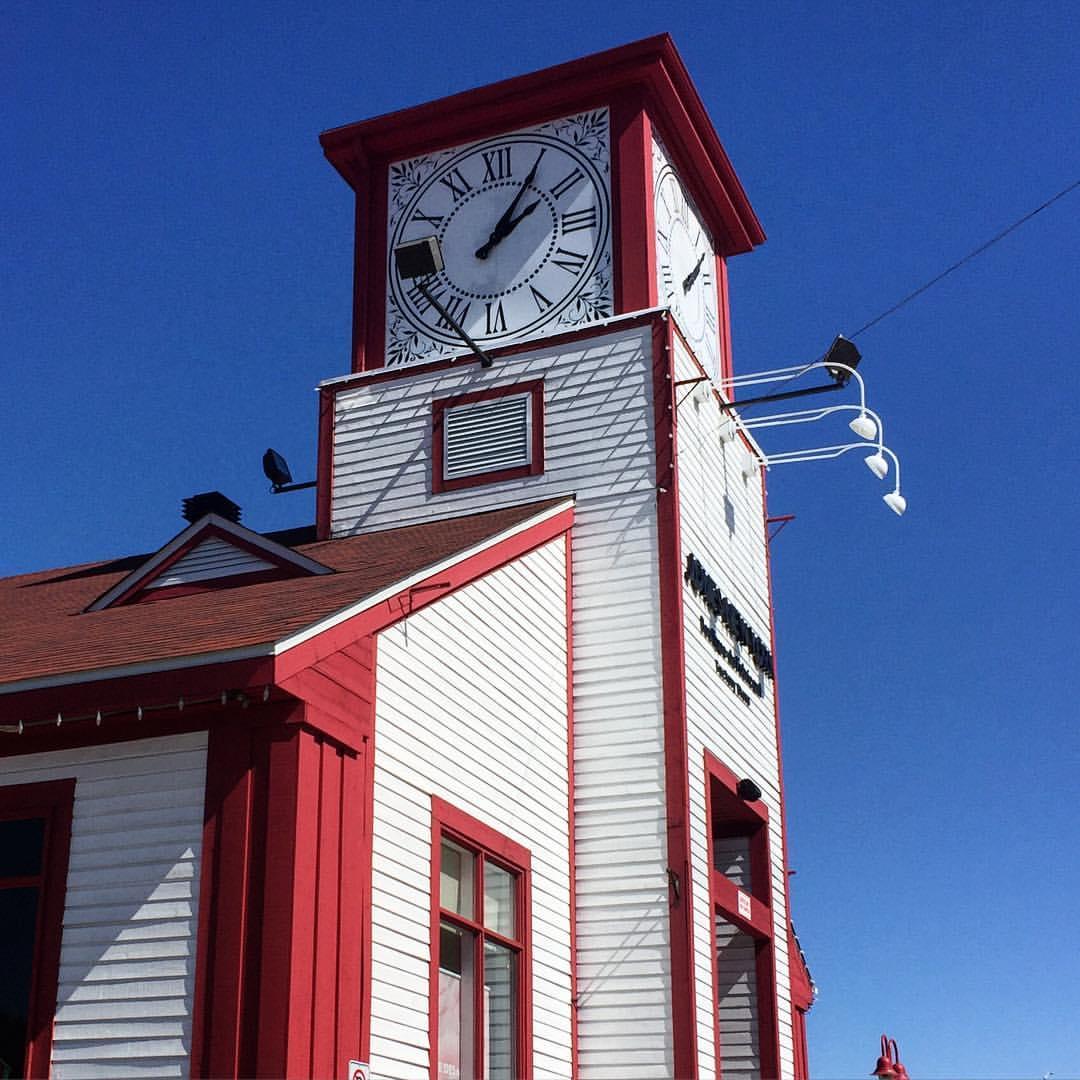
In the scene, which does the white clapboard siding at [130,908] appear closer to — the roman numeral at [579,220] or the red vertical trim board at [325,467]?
the red vertical trim board at [325,467]

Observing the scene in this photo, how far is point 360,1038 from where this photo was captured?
416 inches

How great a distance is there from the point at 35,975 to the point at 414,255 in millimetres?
8325

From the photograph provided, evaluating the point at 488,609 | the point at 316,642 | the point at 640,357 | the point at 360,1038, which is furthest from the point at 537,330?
the point at 360,1038

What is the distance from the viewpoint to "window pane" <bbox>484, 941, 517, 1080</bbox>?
1311cm

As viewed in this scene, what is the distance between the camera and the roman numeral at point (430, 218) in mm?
19734

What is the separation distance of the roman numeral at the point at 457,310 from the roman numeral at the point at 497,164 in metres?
1.56

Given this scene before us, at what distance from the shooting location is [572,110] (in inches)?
760

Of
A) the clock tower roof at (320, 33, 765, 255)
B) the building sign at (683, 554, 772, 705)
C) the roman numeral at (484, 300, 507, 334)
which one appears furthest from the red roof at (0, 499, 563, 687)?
the clock tower roof at (320, 33, 765, 255)

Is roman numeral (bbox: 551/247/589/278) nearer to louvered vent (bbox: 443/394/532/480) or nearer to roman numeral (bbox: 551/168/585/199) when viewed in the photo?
roman numeral (bbox: 551/168/585/199)

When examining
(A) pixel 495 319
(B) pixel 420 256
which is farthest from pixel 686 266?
(B) pixel 420 256

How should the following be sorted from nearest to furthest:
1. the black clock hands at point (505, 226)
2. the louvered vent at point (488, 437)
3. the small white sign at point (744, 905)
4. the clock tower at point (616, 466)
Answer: the clock tower at point (616, 466), the small white sign at point (744, 905), the louvered vent at point (488, 437), the black clock hands at point (505, 226)

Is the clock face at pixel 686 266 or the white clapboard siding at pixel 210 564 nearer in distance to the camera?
the white clapboard siding at pixel 210 564

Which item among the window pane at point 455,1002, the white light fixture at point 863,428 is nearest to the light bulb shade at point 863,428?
the white light fixture at point 863,428

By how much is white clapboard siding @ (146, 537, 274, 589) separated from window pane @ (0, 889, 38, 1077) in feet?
15.1
